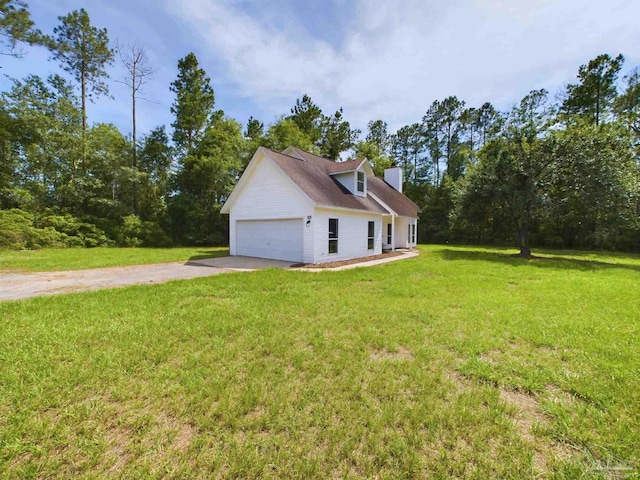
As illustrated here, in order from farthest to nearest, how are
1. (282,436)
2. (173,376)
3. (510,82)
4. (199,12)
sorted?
(510,82) < (199,12) < (173,376) < (282,436)

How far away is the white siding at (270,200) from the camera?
37.9ft

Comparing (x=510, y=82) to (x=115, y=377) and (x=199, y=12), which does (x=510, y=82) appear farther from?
(x=115, y=377)

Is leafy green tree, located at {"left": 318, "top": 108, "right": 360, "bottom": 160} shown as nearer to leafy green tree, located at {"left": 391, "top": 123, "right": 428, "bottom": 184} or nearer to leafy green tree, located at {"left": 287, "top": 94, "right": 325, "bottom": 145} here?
leafy green tree, located at {"left": 287, "top": 94, "right": 325, "bottom": 145}

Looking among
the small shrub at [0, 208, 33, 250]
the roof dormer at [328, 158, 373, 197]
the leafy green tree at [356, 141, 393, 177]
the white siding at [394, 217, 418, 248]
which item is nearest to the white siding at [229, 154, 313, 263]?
the roof dormer at [328, 158, 373, 197]

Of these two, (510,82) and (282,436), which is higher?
(510,82)

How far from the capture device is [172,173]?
23188 mm

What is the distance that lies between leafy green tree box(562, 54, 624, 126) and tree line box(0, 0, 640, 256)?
0.27ft

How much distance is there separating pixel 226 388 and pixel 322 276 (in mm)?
5865

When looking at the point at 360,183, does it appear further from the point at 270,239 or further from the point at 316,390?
the point at 316,390

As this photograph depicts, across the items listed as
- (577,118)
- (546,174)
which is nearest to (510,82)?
(577,118)

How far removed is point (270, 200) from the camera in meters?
12.8

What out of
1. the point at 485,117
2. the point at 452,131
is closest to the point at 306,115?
the point at 452,131

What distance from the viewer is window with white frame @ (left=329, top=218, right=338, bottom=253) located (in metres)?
12.3

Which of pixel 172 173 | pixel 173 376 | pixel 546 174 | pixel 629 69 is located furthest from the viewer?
pixel 172 173
